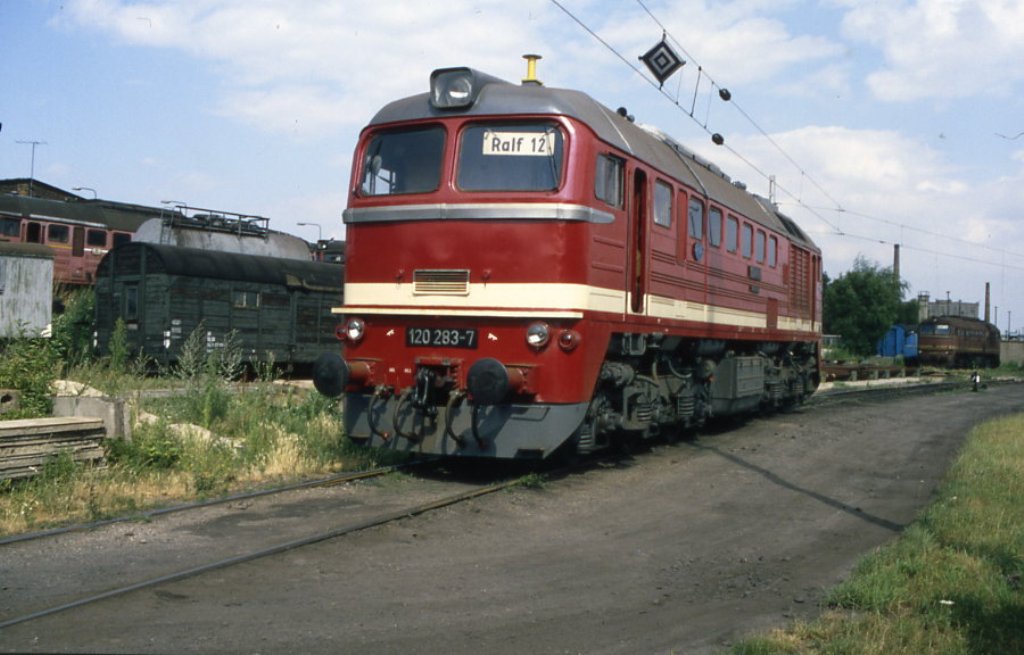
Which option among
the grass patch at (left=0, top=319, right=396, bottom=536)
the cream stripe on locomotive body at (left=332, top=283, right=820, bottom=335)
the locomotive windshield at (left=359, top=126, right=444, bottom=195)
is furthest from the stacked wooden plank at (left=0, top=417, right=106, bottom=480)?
the locomotive windshield at (left=359, top=126, right=444, bottom=195)

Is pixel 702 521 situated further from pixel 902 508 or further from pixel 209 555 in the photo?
pixel 209 555

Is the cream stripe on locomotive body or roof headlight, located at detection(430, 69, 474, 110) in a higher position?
roof headlight, located at detection(430, 69, 474, 110)

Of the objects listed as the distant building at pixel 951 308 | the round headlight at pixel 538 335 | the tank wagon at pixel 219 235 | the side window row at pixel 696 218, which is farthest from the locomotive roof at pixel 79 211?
the distant building at pixel 951 308

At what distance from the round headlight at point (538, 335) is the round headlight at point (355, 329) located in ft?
5.85

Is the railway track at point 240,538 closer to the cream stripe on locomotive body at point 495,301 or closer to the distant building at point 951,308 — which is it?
the cream stripe on locomotive body at point 495,301

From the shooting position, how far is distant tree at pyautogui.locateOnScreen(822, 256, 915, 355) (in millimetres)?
53438

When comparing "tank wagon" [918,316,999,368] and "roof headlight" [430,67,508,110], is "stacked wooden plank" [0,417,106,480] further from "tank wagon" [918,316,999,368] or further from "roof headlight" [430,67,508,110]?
"tank wagon" [918,316,999,368]

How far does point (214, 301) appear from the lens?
70.4 ft

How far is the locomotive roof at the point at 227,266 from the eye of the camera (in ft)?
68.4

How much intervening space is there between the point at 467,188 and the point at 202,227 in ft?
53.5

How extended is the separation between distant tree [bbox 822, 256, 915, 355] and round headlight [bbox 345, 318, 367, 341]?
158ft

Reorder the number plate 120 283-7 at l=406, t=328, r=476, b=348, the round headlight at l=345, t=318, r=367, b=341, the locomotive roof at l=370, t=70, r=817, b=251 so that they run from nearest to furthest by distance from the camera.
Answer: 1. the number plate 120 283-7 at l=406, t=328, r=476, b=348
2. the locomotive roof at l=370, t=70, r=817, b=251
3. the round headlight at l=345, t=318, r=367, b=341

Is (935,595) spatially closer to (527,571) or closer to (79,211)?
(527,571)

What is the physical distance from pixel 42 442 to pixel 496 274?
160 inches
